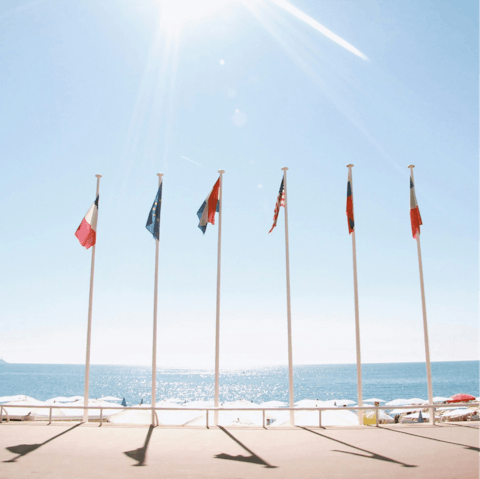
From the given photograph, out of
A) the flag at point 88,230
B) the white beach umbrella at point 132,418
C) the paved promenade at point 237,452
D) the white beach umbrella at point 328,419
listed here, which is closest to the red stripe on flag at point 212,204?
the flag at point 88,230

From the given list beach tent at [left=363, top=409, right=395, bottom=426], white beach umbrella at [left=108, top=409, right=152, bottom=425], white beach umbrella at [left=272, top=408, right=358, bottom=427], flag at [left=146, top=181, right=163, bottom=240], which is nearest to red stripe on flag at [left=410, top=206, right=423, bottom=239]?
white beach umbrella at [left=272, top=408, right=358, bottom=427]

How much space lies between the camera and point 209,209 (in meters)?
17.1

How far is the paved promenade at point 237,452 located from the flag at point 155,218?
6908mm

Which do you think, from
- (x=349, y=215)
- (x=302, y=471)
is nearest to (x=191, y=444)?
(x=302, y=471)

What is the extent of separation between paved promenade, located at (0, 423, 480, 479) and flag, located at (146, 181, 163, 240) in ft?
22.7

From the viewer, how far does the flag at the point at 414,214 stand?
55.8 ft

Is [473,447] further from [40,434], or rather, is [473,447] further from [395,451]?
[40,434]

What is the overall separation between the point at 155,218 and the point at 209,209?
6.95ft

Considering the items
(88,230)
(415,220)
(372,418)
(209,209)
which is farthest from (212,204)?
(372,418)

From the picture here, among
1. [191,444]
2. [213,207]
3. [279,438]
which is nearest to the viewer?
[191,444]

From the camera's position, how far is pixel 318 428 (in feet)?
46.4

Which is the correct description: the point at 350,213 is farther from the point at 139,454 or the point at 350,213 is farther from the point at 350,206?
the point at 139,454

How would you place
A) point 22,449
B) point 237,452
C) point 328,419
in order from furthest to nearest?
1. point 328,419
2. point 22,449
3. point 237,452

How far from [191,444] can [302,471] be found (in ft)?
12.1
